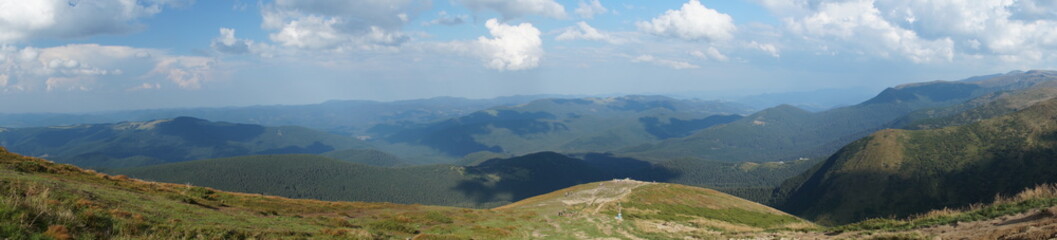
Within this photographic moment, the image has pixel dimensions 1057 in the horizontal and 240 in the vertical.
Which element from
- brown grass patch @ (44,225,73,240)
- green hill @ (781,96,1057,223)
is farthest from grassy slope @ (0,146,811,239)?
green hill @ (781,96,1057,223)

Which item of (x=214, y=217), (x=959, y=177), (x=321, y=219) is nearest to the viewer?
(x=214, y=217)

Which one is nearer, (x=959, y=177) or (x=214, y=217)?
(x=214, y=217)

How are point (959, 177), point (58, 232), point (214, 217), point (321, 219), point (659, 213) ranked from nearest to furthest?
point (58, 232), point (214, 217), point (321, 219), point (659, 213), point (959, 177)

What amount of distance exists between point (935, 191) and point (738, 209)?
163299mm

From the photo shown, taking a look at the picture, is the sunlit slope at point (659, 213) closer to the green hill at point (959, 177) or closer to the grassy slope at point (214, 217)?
the grassy slope at point (214, 217)

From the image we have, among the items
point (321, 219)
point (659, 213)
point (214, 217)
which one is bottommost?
point (659, 213)

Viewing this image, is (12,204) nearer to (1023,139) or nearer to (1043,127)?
(1023,139)

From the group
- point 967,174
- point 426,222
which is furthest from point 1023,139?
point 426,222

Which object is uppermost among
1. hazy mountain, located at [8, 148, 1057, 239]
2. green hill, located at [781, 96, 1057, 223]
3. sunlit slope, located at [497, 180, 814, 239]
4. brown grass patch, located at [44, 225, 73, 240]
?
brown grass patch, located at [44, 225, 73, 240]

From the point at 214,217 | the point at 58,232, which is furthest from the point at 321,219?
the point at 58,232

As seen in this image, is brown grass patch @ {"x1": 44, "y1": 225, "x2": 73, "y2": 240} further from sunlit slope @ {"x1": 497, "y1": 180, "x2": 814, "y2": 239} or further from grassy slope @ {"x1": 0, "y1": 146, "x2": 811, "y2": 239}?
sunlit slope @ {"x1": 497, "y1": 180, "x2": 814, "y2": 239}

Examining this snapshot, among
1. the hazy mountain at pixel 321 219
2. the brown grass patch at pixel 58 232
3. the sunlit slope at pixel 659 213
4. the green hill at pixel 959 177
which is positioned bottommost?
the green hill at pixel 959 177

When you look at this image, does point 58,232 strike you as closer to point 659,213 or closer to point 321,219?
point 321,219

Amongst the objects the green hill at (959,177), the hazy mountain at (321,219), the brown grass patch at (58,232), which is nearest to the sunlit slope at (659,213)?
the hazy mountain at (321,219)
